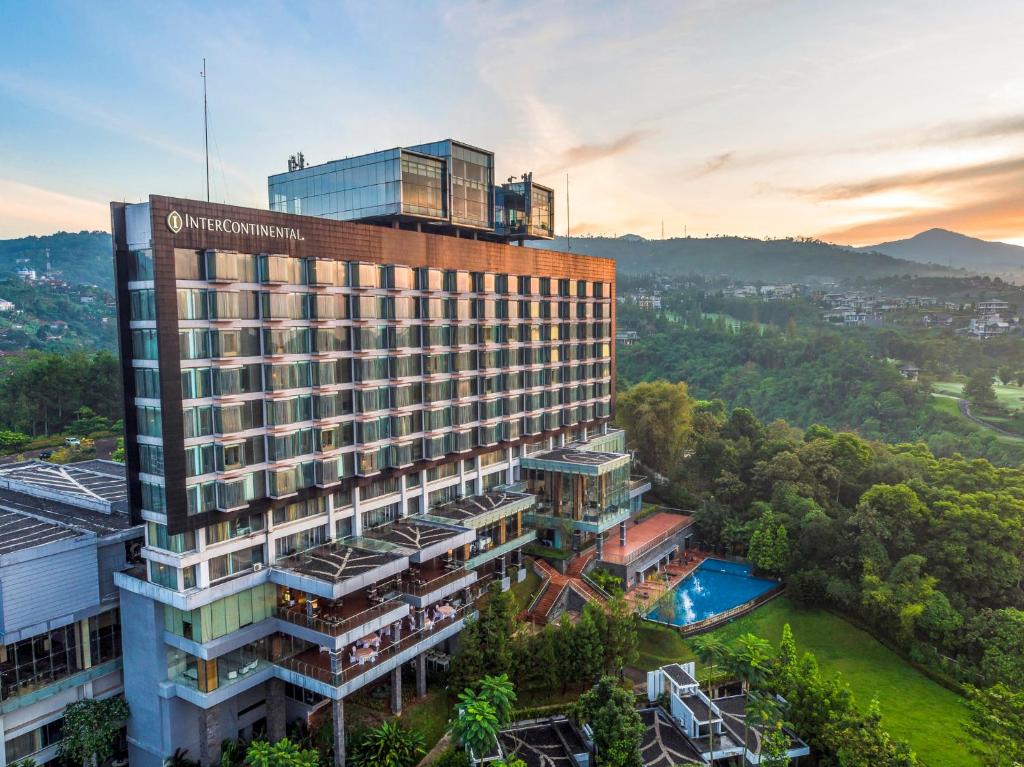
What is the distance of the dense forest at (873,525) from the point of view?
5262cm

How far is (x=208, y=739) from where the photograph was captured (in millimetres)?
37469

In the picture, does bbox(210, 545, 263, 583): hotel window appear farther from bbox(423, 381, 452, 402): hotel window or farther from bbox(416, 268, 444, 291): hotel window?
bbox(416, 268, 444, 291): hotel window

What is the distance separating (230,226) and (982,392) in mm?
118353

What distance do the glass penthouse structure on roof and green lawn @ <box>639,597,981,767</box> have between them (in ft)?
125

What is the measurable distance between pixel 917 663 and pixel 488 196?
5275 cm

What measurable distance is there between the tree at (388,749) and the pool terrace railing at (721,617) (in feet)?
79.6

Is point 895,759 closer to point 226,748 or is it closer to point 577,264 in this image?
point 226,748

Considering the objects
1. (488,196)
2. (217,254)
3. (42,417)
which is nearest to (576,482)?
(488,196)

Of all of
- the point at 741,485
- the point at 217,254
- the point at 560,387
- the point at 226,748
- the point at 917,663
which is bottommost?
the point at 917,663

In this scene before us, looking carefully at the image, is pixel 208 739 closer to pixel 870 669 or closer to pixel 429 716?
pixel 429 716

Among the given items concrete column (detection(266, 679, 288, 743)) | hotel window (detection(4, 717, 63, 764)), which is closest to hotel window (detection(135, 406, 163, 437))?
concrete column (detection(266, 679, 288, 743))

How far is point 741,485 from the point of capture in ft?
245

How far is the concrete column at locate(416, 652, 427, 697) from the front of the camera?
43.0 m

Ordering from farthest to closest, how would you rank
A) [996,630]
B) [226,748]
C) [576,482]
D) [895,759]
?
[576,482], [996,630], [226,748], [895,759]
